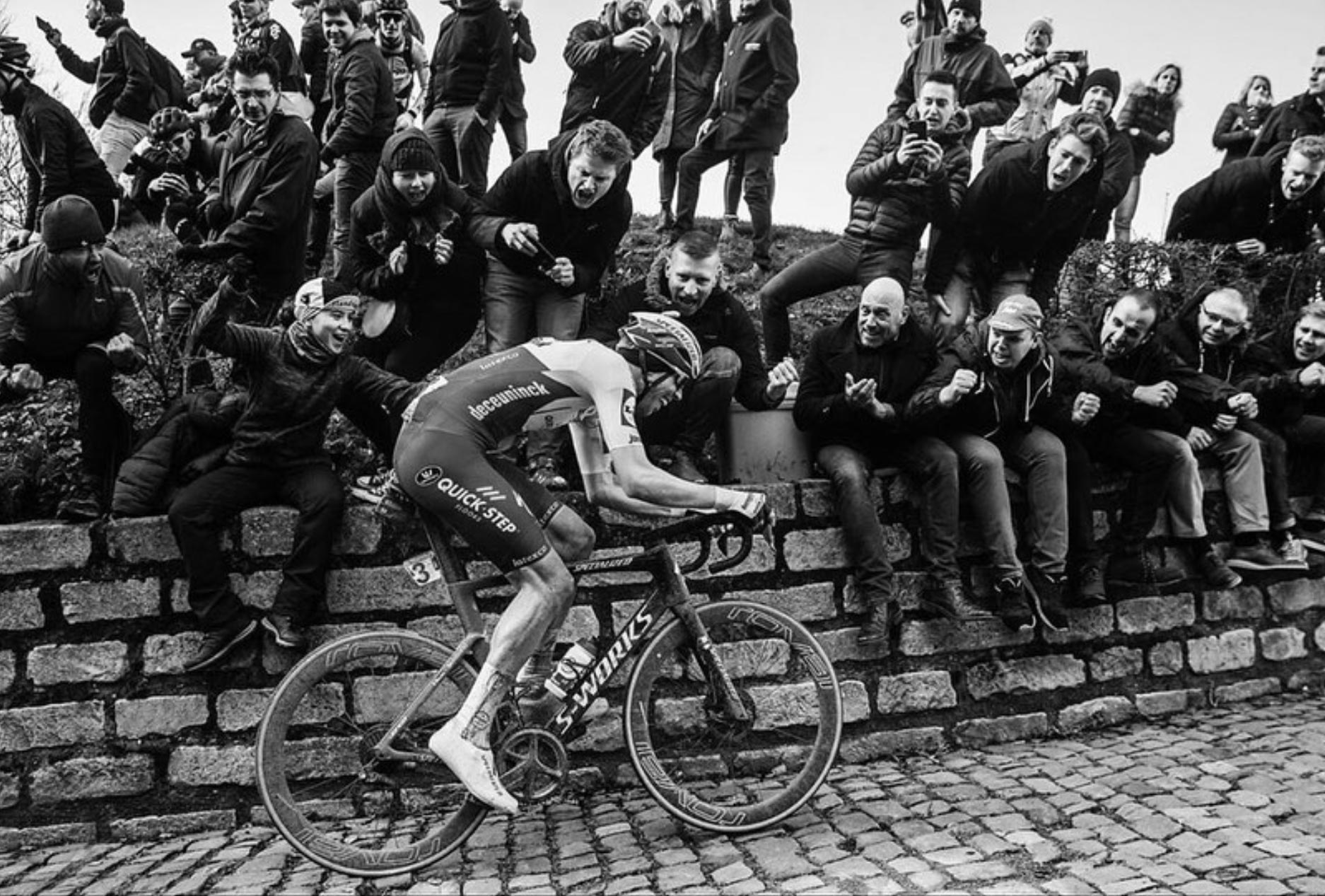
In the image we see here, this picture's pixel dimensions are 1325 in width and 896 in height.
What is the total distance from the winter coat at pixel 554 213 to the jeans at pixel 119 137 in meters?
5.64

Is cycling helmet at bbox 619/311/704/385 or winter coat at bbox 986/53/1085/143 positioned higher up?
winter coat at bbox 986/53/1085/143

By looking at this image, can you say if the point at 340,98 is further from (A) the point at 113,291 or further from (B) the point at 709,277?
(B) the point at 709,277

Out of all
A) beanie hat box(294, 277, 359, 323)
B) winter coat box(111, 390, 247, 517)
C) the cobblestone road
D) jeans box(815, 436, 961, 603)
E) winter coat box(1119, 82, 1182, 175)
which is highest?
winter coat box(1119, 82, 1182, 175)

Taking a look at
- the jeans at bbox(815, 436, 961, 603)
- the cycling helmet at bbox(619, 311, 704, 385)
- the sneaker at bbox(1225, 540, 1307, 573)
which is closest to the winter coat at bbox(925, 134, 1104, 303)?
the jeans at bbox(815, 436, 961, 603)

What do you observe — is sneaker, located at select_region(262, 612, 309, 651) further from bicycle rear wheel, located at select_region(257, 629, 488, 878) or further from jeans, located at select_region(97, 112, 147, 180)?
jeans, located at select_region(97, 112, 147, 180)

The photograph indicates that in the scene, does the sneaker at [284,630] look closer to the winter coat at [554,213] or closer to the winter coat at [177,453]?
the winter coat at [177,453]

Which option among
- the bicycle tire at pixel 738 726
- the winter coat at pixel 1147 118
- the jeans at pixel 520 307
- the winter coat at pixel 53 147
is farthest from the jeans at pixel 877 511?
the winter coat at pixel 1147 118

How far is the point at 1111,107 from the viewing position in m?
9.07

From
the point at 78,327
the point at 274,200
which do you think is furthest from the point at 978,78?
the point at 78,327

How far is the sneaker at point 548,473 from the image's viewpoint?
576 centimetres

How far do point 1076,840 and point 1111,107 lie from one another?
670 centimetres

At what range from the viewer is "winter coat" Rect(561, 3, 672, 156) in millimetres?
8945

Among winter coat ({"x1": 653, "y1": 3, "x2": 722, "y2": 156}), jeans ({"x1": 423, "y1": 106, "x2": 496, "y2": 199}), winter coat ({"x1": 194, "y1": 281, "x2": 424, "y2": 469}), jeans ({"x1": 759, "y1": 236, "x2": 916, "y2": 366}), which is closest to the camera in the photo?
winter coat ({"x1": 194, "y1": 281, "x2": 424, "y2": 469})

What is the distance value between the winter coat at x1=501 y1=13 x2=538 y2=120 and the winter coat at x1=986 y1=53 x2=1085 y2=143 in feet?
14.9
